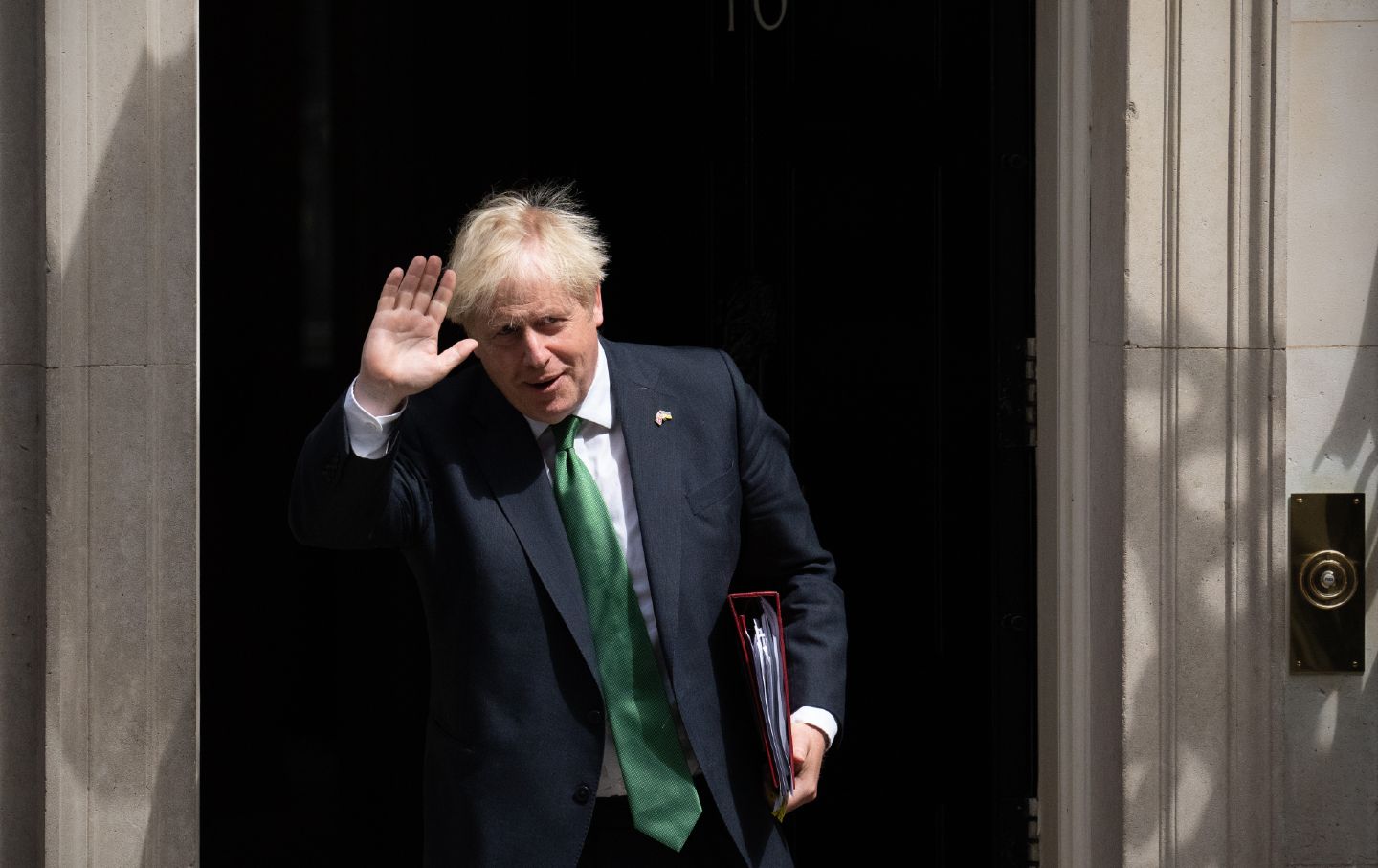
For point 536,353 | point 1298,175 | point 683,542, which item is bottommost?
point 683,542

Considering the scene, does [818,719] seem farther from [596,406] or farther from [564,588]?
[596,406]

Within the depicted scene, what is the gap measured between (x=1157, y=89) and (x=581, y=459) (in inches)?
62.2

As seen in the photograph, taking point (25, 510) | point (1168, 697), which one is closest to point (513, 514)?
point (25, 510)

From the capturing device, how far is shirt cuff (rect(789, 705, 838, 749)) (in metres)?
2.85

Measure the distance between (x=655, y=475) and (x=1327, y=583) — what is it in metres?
1.67

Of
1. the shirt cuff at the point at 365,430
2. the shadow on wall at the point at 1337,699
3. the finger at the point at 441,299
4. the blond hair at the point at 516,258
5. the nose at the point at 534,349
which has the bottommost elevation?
the shadow on wall at the point at 1337,699

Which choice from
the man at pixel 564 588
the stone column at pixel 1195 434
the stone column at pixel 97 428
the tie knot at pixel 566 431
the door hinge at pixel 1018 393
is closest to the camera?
the man at pixel 564 588

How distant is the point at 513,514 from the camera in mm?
2740

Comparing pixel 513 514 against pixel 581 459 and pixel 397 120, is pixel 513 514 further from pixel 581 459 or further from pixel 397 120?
pixel 397 120

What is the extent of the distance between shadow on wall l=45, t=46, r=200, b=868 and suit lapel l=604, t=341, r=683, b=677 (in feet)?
3.30

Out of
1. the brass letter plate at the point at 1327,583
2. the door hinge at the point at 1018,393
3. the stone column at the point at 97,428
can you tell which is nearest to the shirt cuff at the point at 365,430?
the stone column at the point at 97,428

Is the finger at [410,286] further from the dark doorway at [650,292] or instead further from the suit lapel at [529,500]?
the dark doorway at [650,292]

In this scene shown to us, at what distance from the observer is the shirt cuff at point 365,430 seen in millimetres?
2498

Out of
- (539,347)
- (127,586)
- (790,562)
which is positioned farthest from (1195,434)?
(127,586)
